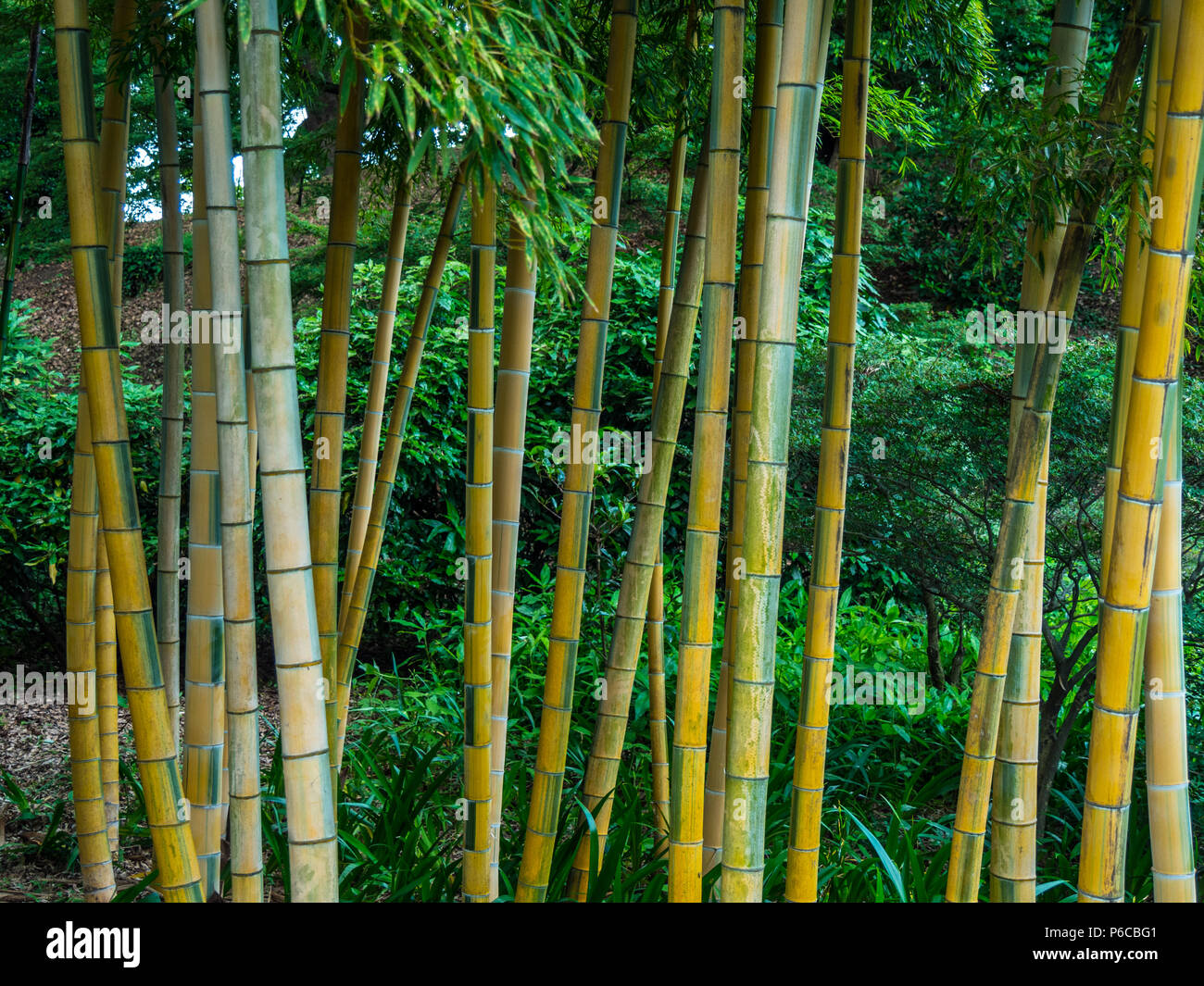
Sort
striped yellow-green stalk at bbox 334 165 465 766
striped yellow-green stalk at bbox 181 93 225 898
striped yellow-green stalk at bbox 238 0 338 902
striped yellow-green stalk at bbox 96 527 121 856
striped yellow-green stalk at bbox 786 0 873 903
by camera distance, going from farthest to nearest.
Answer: striped yellow-green stalk at bbox 334 165 465 766, striped yellow-green stalk at bbox 96 527 121 856, striped yellow-green stalk at bbox 786 0 873 903, striped yellow-green stalk at bbox 181 93 225 898, striped yellow-green stalk at bbox 238 0 338 902

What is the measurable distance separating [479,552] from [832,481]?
81 centimetres

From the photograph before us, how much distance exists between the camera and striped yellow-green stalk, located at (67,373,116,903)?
8.39 feet

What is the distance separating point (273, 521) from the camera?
1.62 meters

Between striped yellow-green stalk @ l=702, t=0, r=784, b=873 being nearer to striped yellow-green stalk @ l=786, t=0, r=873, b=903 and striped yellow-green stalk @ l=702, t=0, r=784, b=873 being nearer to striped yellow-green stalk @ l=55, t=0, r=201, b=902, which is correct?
striped yellow-green stalk @ l=786, t=0, r=873, b=903

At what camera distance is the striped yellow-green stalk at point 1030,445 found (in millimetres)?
1985

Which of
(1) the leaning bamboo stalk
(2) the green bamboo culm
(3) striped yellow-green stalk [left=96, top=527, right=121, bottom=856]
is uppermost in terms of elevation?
(2) the green bamboo culm

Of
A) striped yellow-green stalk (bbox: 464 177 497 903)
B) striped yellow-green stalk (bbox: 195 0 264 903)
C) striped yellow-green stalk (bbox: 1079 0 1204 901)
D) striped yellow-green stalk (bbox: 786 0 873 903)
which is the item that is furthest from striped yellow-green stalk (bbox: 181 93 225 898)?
striped yellow-green stalk (bbox: 1079 0 1204 901)

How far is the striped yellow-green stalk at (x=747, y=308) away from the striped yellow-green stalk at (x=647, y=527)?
5.2 inches

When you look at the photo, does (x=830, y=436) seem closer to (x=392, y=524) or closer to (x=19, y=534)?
(x=392, y=524)

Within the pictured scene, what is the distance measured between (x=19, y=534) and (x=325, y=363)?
360cm

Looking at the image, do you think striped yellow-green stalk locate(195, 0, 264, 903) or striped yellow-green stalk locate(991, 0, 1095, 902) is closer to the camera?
striped yellow-green stalk locate(195, 0, 264, 903)

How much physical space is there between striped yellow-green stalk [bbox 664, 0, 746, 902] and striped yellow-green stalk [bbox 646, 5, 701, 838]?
37.7 inches
